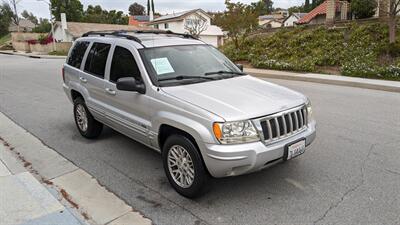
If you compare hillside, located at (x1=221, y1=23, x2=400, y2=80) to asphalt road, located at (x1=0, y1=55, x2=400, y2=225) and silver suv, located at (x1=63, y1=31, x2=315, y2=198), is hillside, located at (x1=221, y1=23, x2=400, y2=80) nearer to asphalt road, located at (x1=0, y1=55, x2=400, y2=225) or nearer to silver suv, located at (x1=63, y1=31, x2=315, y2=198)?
asphalt road, located at (x1=0, y1=55, x2=400, y2=225)

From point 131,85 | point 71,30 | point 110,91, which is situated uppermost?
point 71,30

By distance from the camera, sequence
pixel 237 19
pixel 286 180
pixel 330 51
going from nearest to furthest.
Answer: pixel 286 180 < pixel 330 51 < pixel 237 19

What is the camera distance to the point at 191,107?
3.49m

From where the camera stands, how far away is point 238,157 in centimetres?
329

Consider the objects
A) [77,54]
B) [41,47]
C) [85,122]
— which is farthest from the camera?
[41,47]

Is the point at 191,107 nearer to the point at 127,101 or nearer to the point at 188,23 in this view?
the point at 127,101

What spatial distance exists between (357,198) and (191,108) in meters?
2.04

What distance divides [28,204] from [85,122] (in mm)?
2390

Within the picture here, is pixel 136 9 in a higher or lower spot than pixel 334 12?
higher

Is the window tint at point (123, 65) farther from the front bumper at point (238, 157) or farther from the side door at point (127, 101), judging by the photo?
the front bumper at point (238, 157)

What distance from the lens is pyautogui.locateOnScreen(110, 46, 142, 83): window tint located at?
4.34 meters

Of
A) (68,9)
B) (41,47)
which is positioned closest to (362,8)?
(41,47)

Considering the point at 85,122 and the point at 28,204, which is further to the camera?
the point at 85,122

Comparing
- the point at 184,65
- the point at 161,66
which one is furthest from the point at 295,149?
the point at 161,66
